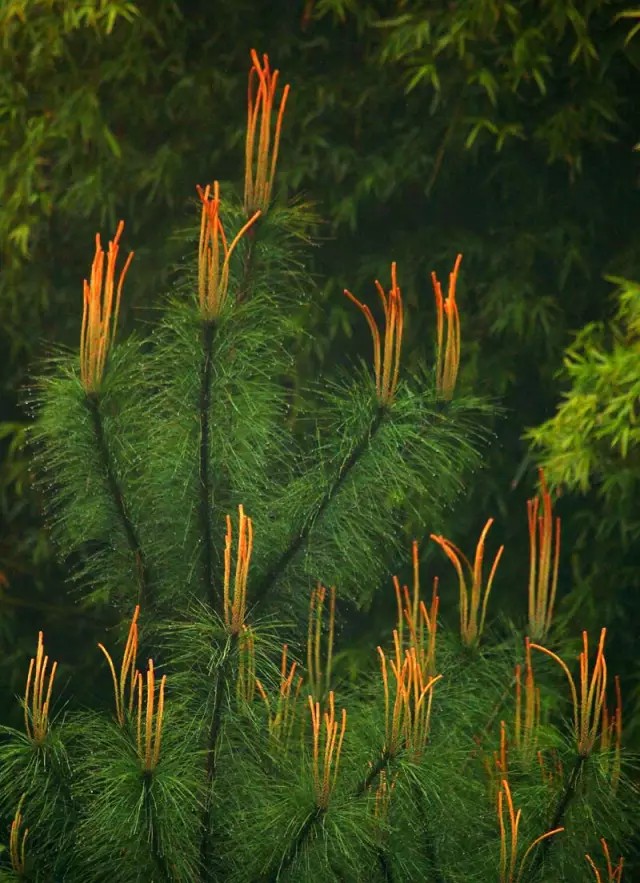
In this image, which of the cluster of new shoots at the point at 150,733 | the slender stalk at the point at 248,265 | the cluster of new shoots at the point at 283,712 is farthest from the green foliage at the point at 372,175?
the cluster of new shoots at the point at 150,733

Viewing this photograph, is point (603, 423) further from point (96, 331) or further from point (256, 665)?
point (96, 331)

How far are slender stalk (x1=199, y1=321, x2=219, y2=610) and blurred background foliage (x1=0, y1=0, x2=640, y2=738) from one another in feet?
2.18

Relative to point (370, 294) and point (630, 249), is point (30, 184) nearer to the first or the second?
point (370, 294)

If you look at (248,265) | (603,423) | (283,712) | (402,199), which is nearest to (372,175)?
(402,199)

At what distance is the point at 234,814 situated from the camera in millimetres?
1488

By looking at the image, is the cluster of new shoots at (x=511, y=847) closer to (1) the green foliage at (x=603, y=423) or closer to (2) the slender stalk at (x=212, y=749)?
(2) the slender stalk at (x=212, y=749)

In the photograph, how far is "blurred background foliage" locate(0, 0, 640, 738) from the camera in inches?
84.8

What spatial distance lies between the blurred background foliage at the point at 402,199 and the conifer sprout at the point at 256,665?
0.55 m

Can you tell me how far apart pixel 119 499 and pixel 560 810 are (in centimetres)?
→ 63

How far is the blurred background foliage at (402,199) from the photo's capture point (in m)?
2.15

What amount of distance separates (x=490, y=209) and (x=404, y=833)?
1.25 metres

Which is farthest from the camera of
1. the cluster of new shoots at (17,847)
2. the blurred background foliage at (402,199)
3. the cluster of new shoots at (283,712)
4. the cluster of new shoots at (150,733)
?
the blurred background foliage at (402,199)

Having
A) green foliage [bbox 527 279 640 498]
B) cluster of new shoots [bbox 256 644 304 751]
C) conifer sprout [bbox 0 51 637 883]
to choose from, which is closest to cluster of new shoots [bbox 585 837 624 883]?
conifer sprout [bbox 0 51 637 883]

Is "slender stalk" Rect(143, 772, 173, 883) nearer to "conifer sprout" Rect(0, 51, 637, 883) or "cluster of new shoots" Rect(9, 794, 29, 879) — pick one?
"conifer sprout" Rect(0, 51, 637, 883)
